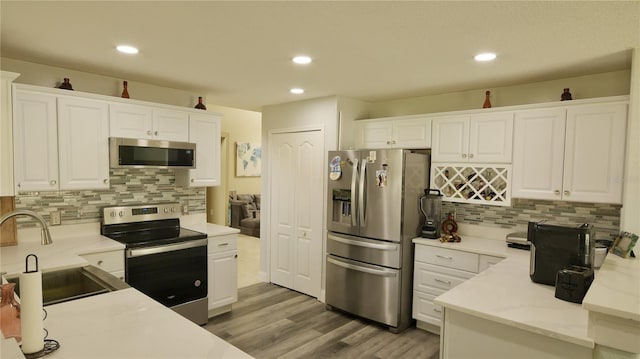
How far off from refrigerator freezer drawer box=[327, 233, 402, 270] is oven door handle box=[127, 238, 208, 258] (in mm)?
1312

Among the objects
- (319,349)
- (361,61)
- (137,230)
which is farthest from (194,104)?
(319,349)

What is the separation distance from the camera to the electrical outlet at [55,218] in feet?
9.83

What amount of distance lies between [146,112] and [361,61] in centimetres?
199

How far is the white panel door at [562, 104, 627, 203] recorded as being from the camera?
262 cm

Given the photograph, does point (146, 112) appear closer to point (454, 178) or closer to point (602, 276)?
point (454, 178)

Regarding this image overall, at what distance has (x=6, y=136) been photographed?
235 centimetres

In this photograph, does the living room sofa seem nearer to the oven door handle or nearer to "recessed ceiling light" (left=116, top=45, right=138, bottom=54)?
the oven door handle

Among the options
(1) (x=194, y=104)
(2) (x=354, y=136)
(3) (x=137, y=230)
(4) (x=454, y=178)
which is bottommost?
(3) (x=137, y=230)

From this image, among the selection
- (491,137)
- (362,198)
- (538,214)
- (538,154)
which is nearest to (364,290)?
(362,198)

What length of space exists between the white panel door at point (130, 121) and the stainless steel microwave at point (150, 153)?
10 centimetres

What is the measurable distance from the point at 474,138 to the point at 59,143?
11.4 ft

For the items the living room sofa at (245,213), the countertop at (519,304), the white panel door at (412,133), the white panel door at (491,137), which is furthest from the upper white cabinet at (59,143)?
the living room sofa at (245,213)

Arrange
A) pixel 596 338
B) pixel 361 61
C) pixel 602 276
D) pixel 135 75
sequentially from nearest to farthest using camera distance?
1. pixel 596 338
2. pixel 602 276
3. pixel 361 61
4. pixel 135 75

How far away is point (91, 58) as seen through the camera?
2.72m
